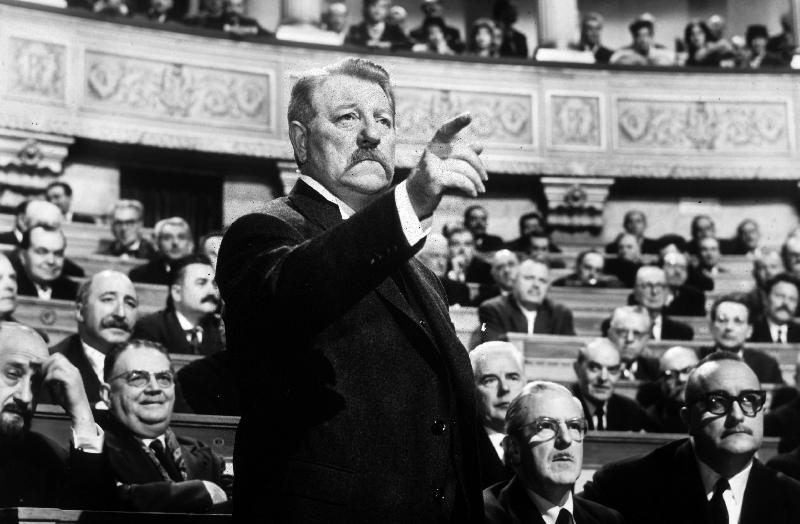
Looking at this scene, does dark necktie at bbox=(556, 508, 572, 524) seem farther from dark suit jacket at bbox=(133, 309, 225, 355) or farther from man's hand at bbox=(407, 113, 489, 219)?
dark suit jacket at bbox=(133, 309, 225, 355)

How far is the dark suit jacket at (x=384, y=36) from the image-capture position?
11141 millimetres

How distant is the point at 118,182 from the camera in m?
11.0

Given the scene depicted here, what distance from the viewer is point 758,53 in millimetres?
12414

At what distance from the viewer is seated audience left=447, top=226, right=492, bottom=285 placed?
8.28 meters

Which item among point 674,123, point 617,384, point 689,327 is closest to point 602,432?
point 617,384

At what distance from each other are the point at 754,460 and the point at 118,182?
8367mm

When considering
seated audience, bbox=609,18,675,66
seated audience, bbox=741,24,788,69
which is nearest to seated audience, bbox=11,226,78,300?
seated audience, bbox=609,18,675,66

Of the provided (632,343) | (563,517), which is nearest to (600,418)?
(632,343)

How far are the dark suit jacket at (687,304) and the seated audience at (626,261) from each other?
568mm

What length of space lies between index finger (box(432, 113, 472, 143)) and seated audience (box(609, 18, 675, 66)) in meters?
10.6

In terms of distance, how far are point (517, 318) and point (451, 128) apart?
17.4 feet

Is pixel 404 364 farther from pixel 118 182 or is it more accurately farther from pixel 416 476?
pixel 118 182

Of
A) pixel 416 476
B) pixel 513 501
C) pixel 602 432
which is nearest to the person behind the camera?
pixel 416 476

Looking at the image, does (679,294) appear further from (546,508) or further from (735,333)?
(546,508)
